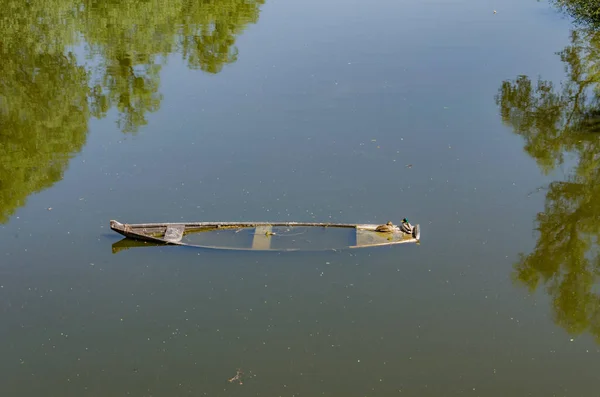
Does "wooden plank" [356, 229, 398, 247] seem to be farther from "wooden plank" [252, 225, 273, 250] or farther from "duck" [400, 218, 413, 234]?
"wooden plank" [252, 225, 273, 250]

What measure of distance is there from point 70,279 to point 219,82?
46.3 ft

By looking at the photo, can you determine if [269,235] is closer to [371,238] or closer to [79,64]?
[371,238]

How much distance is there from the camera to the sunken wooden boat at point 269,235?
19.0 meters

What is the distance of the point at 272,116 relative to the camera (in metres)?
26.6

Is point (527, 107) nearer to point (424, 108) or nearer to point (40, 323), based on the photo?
point (424, 108)

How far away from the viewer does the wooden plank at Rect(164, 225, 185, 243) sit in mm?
19125

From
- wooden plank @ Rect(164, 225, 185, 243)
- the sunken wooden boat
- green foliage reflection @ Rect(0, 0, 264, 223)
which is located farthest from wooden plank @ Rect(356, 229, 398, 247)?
green foliage reflection @ Rect(0, 0, 264, 223)

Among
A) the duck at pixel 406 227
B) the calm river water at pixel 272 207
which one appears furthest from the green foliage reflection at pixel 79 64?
the duck at pixel 406 227

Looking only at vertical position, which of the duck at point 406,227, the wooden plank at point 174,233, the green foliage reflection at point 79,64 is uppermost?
the green foliage reflection at point 79,64

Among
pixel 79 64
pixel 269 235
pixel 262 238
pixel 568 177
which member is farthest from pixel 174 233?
pixel 79 64

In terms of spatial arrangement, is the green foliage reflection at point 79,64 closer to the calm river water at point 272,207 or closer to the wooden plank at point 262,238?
the calm river water at point 272,207

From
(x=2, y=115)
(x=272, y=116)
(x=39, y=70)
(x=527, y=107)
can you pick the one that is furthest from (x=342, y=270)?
(x=39, y=70)

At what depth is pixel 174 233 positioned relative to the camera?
19.3 meters

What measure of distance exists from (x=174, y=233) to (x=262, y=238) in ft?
7.72
